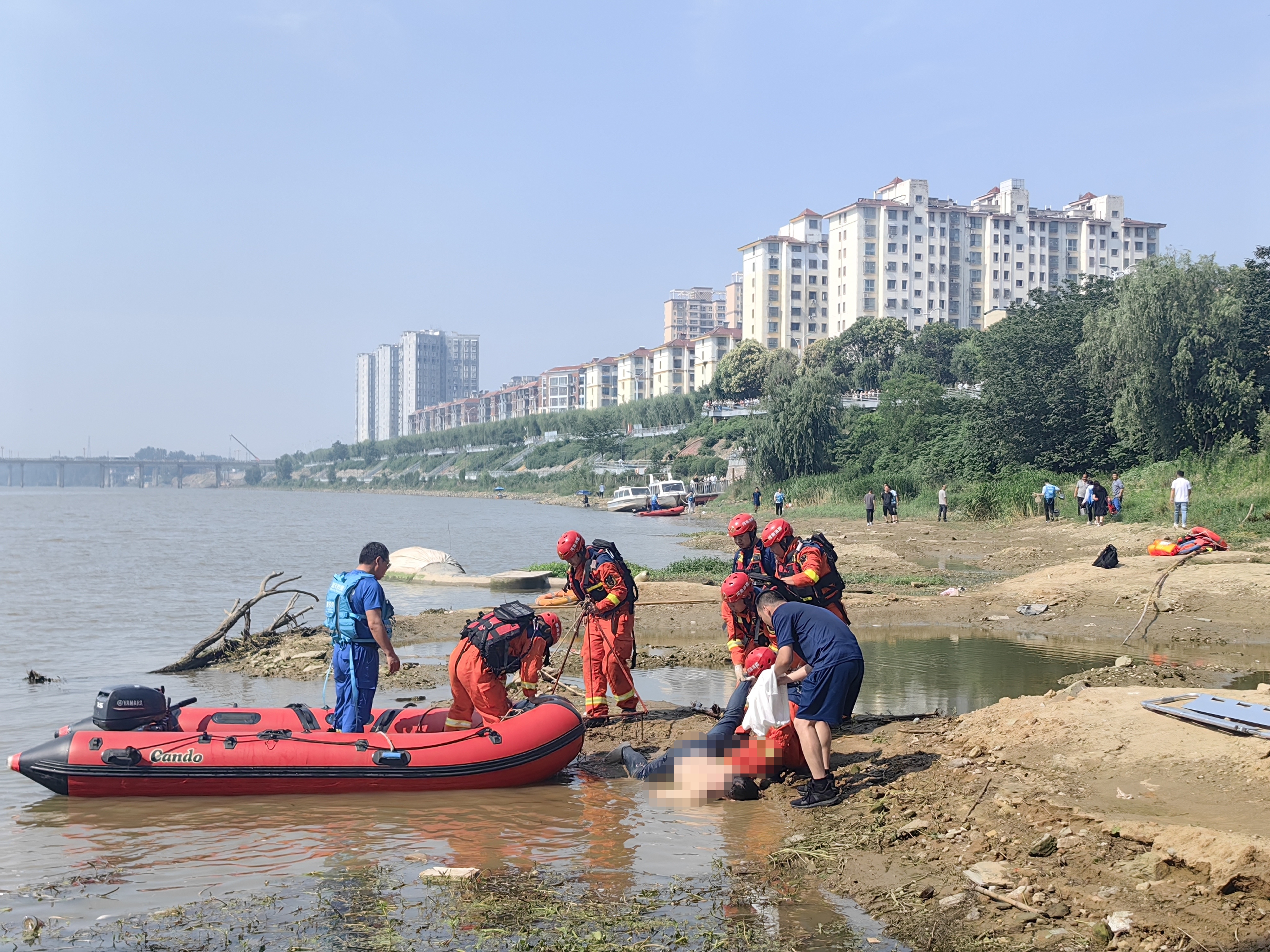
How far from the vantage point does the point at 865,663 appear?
12.4 m

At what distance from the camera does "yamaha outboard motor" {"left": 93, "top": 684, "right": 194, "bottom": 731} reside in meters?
7.41

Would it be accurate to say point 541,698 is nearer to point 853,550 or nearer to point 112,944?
point 112,944

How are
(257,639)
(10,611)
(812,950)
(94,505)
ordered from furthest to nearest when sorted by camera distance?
(94,505)
(10,611)
(257,639)
(812,950)

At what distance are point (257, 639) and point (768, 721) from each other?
31.7 feet

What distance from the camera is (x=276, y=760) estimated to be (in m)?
7.23

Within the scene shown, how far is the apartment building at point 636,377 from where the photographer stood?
494ft

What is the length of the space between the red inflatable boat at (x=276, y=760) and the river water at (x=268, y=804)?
12 cm

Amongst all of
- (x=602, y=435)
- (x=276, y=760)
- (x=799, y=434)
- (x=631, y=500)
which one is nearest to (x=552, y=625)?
(x=276, y=760)

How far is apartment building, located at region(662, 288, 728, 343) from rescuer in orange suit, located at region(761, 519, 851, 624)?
604 ft

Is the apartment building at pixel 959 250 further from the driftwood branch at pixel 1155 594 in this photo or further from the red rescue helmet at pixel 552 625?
the red rescue helmet at pixel 552 625

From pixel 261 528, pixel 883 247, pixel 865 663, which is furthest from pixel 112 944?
pixel 883 247

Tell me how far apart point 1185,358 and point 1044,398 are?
31.3 feet

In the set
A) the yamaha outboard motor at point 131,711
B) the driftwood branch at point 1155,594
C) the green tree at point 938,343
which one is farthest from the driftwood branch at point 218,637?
the green tree at point 938,343

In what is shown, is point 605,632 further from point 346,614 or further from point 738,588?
point 346,614
